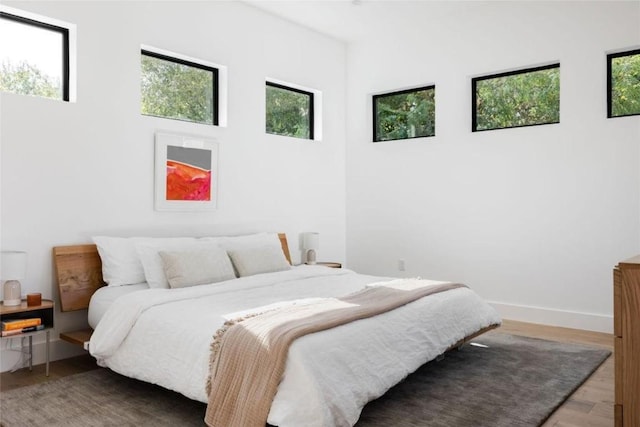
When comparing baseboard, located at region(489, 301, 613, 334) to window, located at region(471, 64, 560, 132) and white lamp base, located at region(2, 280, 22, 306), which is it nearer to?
window, located at region(471, 64, 560, 132)

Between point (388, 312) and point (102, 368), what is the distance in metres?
2.06

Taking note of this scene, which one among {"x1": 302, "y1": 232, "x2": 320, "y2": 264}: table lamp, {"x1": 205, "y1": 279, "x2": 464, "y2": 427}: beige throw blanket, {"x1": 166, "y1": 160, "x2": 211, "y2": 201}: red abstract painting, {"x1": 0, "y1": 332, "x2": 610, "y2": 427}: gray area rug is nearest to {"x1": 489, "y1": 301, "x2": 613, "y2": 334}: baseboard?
{"x1": 0, "y1": 332, "x2": 610, "y2": 427}: gray area rug

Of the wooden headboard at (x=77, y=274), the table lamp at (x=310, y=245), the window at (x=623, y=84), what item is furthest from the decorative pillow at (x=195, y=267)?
the window at (x=623, y=84)

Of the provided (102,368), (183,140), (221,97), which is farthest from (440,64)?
(102,368)

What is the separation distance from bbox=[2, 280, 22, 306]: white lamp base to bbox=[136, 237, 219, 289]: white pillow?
0.82 m

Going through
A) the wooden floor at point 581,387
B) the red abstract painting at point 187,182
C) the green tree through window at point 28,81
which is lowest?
the wooden floor at point 581,387

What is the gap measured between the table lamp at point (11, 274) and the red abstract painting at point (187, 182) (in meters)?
1.37

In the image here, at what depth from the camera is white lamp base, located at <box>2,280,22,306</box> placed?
3311mm

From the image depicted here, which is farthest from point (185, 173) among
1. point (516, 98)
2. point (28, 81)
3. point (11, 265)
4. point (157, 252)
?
point (516, 98)

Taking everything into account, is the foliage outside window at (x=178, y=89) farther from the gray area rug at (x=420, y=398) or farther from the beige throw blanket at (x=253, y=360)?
the beige throw blanket at (x=253, y=360)

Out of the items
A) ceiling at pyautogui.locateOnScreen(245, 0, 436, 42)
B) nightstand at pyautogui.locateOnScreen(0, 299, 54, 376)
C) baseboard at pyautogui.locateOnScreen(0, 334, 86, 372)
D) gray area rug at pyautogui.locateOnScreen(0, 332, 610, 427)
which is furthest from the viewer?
ceiling at pyautogui.locateOnScreen(245, 0, 436, 42)

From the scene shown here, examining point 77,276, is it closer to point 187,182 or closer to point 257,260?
point 187,182

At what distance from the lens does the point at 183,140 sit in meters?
4.56

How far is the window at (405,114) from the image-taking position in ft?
18.9
